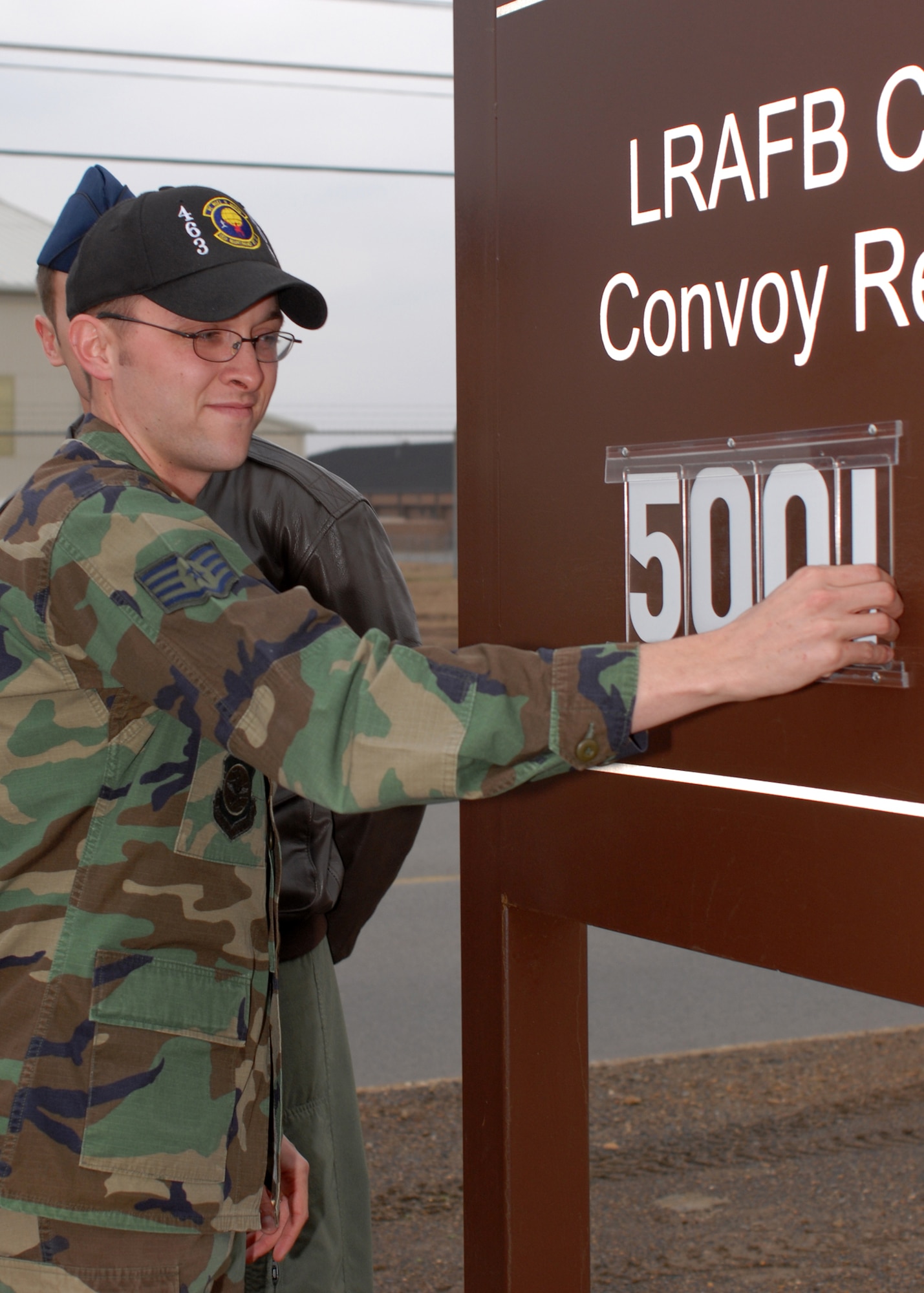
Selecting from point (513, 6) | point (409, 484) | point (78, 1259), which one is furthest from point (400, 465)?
point (78, 1259)

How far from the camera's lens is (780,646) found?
1.31m

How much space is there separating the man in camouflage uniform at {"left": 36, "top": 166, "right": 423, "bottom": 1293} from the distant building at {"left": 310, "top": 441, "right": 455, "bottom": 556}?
12.7 meters

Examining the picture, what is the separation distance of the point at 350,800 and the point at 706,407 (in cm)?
61

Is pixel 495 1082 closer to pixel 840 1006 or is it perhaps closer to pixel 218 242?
pixel 218 242

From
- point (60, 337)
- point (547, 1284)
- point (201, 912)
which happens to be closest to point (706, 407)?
point (201, 912)

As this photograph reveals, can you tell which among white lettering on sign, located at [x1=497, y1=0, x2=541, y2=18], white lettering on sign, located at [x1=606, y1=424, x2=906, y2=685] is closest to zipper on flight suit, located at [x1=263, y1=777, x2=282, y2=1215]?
white lettering on sign, located at [x1=606, y1=424, x2=906, y2=685]

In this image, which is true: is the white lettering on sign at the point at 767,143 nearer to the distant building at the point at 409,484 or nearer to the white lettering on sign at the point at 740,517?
the white lettering on sign at the point at 740,517

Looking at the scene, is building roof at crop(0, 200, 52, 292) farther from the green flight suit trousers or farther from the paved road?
the green flight suit trousers

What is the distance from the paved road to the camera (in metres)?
4.79

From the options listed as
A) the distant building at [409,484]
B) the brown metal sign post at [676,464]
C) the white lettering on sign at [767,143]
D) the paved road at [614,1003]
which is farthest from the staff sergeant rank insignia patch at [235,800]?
the distant building at [409,484]

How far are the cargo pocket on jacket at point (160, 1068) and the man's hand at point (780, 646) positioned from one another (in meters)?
0.58

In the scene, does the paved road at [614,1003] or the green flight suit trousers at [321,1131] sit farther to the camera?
the paved road at [614,1003]

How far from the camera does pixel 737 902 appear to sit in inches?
63.2

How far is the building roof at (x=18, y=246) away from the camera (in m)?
16.7
